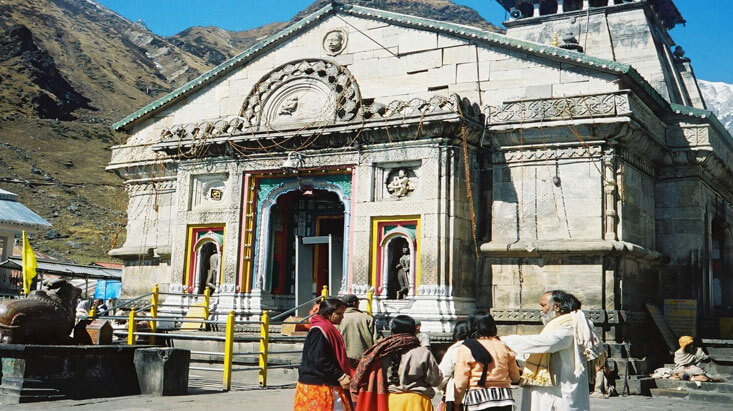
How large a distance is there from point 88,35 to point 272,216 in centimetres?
11316

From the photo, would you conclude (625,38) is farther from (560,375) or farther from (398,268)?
(560,375)

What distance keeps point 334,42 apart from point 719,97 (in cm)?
9348

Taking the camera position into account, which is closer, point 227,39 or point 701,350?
point 701,350

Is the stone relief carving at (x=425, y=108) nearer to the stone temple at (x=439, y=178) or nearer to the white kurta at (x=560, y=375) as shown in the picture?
the stone temple at (x=439, y=178)

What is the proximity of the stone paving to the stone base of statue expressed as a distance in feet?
0.98

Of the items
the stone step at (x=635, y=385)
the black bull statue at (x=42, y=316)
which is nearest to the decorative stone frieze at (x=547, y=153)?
the stone step at (x=635, y=385)

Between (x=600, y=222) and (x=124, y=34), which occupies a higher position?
(x=124, y=34)

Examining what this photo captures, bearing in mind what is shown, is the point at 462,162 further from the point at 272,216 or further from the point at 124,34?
the point at 124,34

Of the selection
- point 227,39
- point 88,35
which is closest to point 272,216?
point 88,35

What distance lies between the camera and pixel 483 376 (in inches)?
268

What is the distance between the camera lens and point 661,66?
2425cm

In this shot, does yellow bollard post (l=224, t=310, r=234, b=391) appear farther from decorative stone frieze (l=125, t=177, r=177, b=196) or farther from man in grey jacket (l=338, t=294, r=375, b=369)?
decorative stone frieze (l=125, t=177, r=177, b=196)

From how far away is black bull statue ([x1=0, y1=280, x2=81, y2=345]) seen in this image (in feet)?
36.2

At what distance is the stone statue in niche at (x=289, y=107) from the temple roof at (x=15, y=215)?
2072 centimetres
